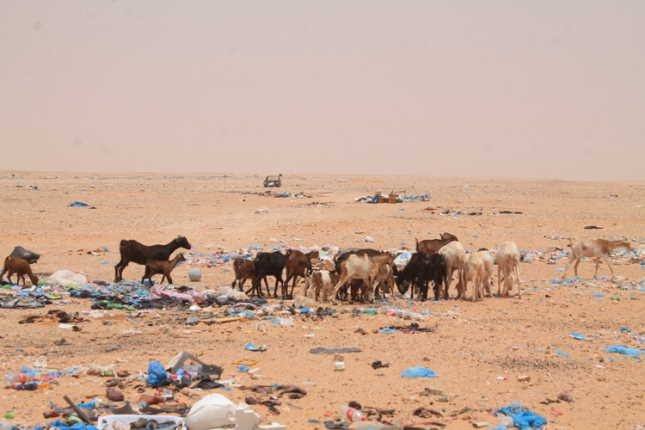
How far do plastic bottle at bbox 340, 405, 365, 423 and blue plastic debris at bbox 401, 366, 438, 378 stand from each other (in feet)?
4.82

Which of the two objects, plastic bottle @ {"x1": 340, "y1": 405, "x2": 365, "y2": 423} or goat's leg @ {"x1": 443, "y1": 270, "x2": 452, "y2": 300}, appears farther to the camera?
goat's leg @ {"x1": 443, "y1": 270, "x2": 452, "y2": 300}

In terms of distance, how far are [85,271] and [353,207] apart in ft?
53.7

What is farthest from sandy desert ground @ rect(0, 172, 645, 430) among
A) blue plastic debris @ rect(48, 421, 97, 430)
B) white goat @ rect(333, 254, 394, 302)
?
white goat @ rect(333, 254, 394, 302)

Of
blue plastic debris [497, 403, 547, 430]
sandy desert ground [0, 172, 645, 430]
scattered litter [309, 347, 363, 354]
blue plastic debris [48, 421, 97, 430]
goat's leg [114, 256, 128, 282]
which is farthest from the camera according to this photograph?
goat's leg [114, 256, 128, 282]

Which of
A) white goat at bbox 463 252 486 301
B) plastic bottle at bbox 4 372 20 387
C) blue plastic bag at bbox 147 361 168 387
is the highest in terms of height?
white goat at bbox 463 252 486 301

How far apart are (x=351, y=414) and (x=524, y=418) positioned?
1.74 m

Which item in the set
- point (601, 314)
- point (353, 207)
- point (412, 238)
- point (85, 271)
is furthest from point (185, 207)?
point (601, 314)

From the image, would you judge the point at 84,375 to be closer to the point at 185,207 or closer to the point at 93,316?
the point at 93,316

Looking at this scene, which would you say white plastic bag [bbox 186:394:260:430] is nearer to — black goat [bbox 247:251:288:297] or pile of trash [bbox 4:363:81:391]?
pile of trash [bbox 4:363:81:391]

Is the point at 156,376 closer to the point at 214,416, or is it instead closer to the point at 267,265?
the point at 214,416

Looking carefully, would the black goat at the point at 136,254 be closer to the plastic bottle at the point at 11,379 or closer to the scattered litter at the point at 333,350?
the scattered litter at the point at 333,350

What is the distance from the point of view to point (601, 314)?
12578 millimetres

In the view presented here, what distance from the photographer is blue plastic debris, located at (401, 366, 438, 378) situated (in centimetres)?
840

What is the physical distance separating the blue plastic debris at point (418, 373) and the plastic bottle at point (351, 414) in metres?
1.47
